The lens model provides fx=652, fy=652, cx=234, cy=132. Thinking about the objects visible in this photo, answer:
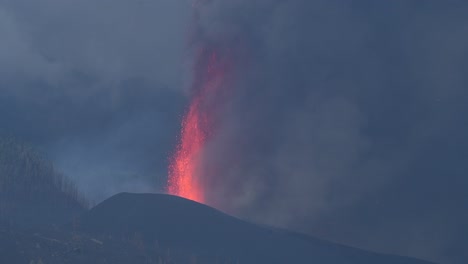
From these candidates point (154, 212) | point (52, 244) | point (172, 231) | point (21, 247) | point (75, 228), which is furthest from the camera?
point (154, 212)

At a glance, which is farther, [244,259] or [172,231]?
[172,231]

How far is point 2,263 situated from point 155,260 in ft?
136

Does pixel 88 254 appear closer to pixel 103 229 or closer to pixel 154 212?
pixel 103 229

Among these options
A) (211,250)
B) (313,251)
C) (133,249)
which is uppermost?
(313,251)

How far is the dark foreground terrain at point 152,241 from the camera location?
388 ft

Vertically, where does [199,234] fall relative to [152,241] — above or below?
above

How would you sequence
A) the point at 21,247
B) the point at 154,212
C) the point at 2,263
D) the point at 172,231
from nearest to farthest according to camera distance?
the point at 2,263
the point at 21,247
the point at 172,231
the point at 154,212

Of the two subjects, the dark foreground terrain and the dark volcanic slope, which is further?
the dark volcanic slope

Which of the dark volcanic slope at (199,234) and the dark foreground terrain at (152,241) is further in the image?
the dark volcanic slope at (199,234)

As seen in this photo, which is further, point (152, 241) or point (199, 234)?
point (199, 234)

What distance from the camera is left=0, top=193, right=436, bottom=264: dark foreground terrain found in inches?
4651

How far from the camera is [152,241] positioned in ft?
552

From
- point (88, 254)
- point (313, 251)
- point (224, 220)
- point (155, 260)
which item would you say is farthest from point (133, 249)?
point (313, 251)

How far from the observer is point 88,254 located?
121438mm
